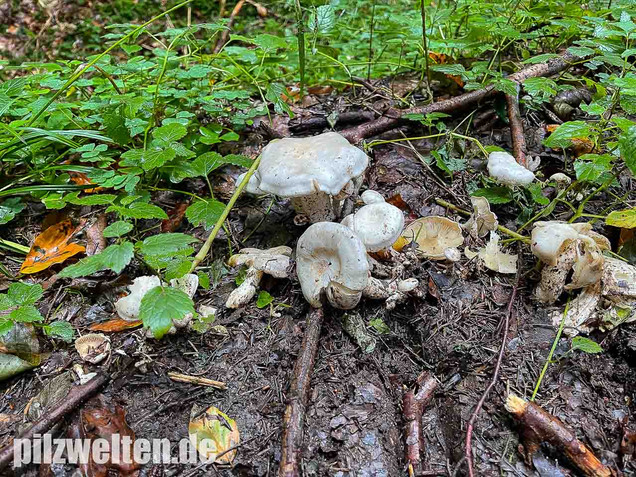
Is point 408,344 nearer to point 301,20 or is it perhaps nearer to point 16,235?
point 301,20

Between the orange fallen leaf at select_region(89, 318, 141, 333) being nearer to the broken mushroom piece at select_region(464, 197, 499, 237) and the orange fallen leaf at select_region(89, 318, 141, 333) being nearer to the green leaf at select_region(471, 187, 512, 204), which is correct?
the broken mushroom piece at select_region(464, 197, 499, 237)

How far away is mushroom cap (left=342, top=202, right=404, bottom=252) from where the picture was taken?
2.38 metres

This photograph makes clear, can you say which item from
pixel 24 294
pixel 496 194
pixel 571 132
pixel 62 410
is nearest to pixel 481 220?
pixel 496 194

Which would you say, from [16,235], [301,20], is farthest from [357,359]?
→ [16,235]

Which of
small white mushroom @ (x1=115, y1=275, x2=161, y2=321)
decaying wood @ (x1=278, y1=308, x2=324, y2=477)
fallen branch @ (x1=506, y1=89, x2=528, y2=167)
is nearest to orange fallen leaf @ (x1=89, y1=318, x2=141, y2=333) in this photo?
small white mushroom @ (x1=115, y1=275, x2=161, y2=321)

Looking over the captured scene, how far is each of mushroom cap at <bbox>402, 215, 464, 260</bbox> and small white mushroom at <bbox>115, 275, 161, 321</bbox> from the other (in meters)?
1.57

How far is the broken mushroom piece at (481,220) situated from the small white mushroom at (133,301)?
1942 mm

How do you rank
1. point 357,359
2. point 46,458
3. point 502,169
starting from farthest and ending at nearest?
point 502,169, point 357,359, point 46,458

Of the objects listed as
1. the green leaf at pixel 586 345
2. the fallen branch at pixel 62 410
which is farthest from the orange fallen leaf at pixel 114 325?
the green leaf at pixel 586 345

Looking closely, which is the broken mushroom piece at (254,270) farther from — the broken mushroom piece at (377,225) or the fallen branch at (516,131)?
the fallen branch at (516,131)

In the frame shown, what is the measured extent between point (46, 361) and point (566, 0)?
4840mm

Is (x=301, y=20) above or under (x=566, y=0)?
above

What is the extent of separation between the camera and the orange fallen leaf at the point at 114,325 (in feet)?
7.75

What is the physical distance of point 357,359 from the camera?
7.47 ft
